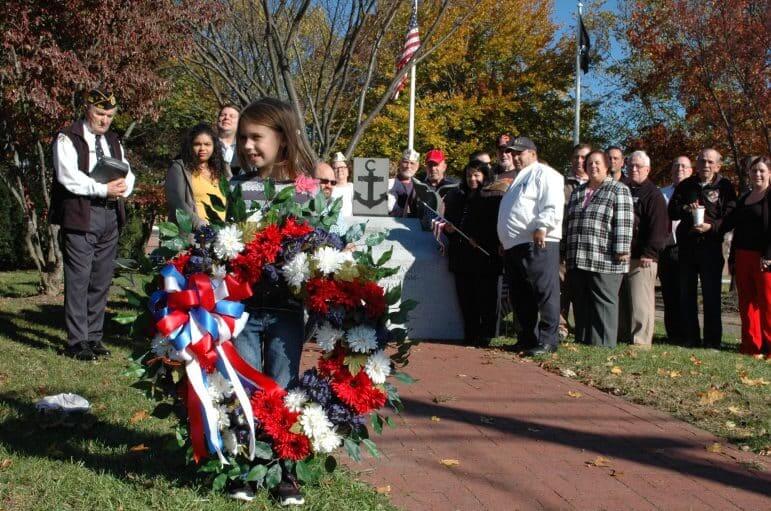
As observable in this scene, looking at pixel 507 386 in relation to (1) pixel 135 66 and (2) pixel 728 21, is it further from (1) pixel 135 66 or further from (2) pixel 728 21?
(2) pixel 728 21

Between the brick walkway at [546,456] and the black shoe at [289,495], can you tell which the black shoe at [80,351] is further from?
the black shoe at [289,495]

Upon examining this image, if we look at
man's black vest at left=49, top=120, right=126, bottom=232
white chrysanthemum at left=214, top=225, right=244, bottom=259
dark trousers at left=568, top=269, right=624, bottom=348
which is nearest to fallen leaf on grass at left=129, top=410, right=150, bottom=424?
white chrysanthemum at left=214, top=225, right=244, bottom=259

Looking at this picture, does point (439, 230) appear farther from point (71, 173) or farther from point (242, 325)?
point (242, 325)

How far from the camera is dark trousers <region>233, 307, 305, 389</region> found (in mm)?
3877

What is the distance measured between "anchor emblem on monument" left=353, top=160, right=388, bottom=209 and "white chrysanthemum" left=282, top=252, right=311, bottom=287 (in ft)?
20.2

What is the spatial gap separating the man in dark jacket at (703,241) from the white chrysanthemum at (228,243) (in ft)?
22.8

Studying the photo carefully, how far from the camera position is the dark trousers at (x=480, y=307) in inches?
360

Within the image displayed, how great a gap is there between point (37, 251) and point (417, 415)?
7.47 meters

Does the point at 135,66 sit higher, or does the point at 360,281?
the point at 135,66

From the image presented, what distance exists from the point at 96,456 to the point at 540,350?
4.85 m

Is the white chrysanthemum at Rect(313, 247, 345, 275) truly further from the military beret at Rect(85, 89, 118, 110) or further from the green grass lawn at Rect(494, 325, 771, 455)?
the military beret at Rect(85, 89, 118, 110)

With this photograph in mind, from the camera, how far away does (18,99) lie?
375 inches

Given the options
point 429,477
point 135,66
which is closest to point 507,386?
point 429,477

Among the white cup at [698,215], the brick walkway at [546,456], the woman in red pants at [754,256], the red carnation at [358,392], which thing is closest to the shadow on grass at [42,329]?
the brick walkway at [546,456]
